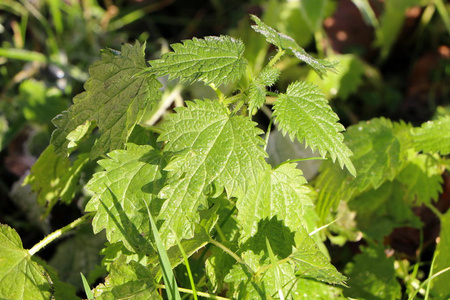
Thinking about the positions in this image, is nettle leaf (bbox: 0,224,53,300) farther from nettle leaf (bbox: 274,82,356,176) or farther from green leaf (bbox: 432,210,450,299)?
green leaf (bbox: 432,210,450,299)

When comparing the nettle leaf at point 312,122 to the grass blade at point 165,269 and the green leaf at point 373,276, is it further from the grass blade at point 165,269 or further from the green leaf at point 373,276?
the green leaf at point 373,276

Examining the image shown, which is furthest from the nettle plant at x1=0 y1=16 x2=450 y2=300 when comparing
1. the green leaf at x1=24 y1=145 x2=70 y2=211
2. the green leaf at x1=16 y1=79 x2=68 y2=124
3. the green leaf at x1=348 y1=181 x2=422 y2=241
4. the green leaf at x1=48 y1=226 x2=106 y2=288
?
the green leaf at x1=16 y1=79 x2=68 y2=124

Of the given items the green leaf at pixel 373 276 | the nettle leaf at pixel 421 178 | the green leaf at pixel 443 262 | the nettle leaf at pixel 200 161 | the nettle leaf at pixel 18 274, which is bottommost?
the green leaf at pixel 373 276

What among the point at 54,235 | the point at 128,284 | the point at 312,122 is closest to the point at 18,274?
the point at 54,235

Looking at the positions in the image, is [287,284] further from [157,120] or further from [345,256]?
[157,120]

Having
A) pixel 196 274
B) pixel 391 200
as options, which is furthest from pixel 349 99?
pixel 196 274

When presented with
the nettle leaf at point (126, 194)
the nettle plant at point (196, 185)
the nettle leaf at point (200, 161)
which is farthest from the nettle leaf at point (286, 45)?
the nettle leaf at point (126, 194)

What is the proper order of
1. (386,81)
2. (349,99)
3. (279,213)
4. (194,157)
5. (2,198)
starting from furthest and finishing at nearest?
(386,81), (349,99), (2,198), (279,213), (194,157)
